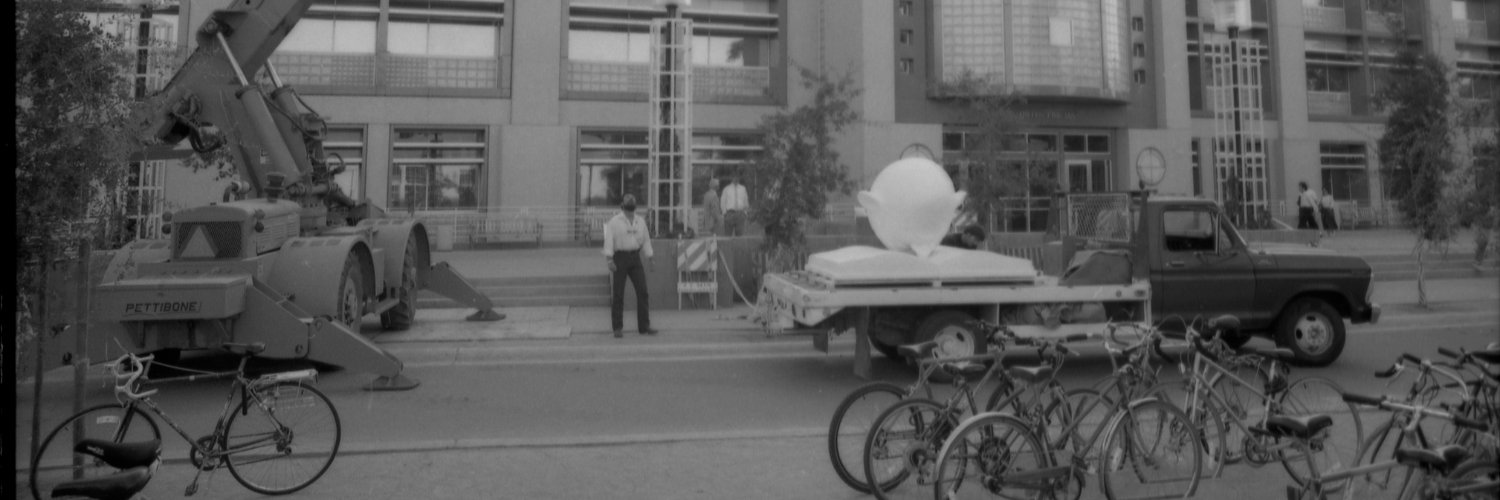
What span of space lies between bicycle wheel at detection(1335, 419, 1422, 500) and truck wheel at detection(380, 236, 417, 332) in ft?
35.3

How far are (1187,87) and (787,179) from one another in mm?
21599

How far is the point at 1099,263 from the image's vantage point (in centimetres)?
967

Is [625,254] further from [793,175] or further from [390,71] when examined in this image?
[390,71]

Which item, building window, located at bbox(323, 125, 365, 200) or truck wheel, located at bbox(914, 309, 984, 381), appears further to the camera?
building window, located at bbox(323, 125, 365, 200)

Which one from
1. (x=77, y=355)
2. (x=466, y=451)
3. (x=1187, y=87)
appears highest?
(x=1187, y=87)

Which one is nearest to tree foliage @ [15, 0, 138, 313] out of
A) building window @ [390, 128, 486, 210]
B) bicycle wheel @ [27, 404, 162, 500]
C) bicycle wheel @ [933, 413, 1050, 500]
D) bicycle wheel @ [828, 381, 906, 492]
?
bicycle wheel @ [27, 404, 162, 500]

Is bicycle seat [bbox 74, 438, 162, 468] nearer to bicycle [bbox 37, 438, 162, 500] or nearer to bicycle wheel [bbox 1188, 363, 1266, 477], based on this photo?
bicycle [bbox 37, 438, 162, 500]

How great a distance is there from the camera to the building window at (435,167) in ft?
89.4

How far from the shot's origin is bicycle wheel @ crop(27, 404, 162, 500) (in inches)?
193

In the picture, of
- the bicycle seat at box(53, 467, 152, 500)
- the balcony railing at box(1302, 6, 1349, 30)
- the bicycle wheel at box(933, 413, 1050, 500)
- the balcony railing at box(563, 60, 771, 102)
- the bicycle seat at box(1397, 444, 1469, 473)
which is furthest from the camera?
A: the balcony railing at box(1302, 6, 1349, 30)

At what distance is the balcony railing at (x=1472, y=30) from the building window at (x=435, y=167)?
904 inches

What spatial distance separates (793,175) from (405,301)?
19.7ft

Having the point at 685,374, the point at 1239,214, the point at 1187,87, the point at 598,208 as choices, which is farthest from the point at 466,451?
the point at 1187,87

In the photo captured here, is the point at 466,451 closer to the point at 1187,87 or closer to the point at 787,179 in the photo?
the point at 787,179
